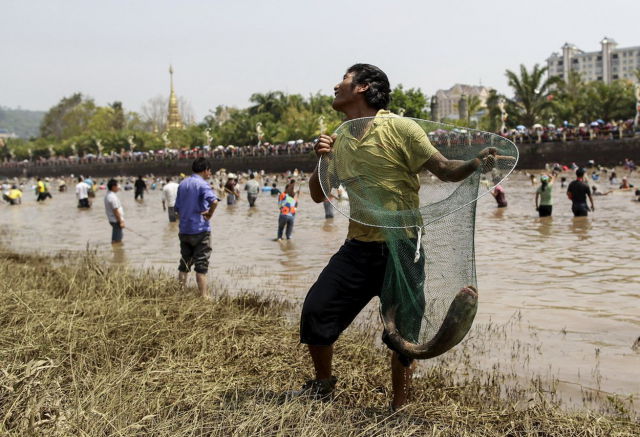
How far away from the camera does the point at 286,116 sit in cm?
7212

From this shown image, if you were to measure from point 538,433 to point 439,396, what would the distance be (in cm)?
71

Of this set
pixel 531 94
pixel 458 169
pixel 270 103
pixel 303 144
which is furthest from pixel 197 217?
pixel 270 103

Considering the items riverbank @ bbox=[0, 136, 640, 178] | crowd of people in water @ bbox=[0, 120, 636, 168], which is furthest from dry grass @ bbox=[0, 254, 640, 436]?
riverbank @ bbox=[0, 136, 640, 178]

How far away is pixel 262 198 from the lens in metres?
30.7

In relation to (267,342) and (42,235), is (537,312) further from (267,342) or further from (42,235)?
(42,235)

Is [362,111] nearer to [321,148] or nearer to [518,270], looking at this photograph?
[321,148]

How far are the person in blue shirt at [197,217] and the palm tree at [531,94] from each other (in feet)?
138

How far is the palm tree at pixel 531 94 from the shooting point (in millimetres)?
46250

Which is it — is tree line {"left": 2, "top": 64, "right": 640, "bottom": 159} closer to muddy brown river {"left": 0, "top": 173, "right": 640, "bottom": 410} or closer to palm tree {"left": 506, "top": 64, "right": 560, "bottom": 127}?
palm tree {"left": 506, "top": 64, "right": 560, "bottom": 127}

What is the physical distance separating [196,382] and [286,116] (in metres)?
69.2

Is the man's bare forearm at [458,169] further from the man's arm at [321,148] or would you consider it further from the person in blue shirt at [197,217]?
the person in blue shirt at [197,217]

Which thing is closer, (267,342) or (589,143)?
(267,342)

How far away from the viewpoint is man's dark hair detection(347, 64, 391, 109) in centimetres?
355

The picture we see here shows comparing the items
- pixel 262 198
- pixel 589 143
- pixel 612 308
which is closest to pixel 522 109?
pixel 589 143
